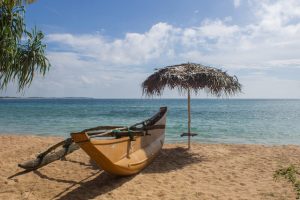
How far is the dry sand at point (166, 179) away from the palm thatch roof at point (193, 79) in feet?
6.13

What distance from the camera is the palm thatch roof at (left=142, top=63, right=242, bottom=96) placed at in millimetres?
7797

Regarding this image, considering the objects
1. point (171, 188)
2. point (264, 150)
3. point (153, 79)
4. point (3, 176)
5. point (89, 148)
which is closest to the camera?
point (89, 148)

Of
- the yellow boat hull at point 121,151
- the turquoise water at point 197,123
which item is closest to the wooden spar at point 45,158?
the yellow boat hull at point 121,151

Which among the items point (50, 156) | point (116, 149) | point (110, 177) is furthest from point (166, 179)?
point (50, 156)

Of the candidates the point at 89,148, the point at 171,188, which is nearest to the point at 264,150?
the point at 171,188

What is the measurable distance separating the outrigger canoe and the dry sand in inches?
9.8

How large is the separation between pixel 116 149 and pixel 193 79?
3.18m

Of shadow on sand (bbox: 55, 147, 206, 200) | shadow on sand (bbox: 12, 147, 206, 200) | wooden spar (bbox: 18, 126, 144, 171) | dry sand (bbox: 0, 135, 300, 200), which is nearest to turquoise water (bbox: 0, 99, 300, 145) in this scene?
shadow on sand (bbox: 55, 147, 206, 200)

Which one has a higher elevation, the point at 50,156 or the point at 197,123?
the point at 50,156

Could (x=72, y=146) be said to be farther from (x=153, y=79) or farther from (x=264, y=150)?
(x=264, y=150)

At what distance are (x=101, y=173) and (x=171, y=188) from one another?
1776 mm

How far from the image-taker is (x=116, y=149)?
218 inches

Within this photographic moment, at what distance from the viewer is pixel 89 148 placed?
486 cm

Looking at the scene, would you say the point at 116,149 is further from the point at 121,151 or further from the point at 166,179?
the point at 166,179
